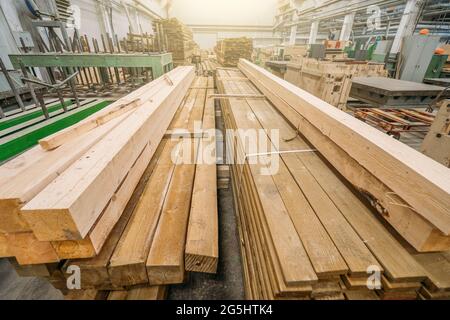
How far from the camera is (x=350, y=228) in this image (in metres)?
1.18

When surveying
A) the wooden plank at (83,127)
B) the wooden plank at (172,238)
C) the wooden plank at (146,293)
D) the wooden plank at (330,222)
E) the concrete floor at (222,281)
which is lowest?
the concrete floor at (222,281)

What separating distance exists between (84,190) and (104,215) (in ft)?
0.92

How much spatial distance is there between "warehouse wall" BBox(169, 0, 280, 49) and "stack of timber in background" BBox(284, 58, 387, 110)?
18701 millimetres

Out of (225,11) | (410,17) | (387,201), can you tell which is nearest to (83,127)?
(387,201)

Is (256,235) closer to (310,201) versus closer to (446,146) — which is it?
(310,201)

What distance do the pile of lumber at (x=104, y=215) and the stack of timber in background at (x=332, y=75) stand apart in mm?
4081

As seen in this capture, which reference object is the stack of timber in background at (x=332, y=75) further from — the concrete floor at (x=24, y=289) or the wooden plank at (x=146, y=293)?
the concrete floor at (x=24, y=289)

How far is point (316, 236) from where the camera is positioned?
112 centimetres

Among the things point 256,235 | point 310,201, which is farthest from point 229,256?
point 310,201

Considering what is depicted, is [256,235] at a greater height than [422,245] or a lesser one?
lesser

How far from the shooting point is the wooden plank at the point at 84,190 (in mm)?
870

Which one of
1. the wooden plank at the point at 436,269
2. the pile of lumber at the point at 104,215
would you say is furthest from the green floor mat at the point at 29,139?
the wooden plank at the point at 436,269

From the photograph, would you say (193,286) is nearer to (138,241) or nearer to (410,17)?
(138,241)
